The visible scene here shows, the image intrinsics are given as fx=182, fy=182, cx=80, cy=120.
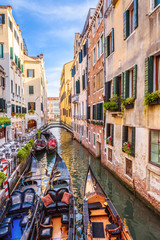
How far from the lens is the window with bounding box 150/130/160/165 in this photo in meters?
6.23

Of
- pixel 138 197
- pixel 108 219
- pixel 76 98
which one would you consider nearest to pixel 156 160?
pixel 138 197

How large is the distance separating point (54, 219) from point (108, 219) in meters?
1.69

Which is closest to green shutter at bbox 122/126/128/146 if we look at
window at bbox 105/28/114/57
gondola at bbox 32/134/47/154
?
window at bbox 105/28/114/57

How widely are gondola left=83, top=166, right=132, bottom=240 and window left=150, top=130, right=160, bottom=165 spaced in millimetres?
2134

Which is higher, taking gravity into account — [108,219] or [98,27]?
[98,27]

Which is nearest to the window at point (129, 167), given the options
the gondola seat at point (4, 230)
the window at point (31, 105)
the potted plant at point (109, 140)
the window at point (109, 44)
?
the potted plant at point (109, 140)

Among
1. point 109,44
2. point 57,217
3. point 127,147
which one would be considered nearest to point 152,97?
point 127,147

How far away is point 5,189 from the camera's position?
24.6 ft

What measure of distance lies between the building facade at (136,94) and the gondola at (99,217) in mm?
Result: 1758

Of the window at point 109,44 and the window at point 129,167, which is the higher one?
the window at point 109,44

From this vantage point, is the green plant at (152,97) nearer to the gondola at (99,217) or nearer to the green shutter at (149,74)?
the green shutter at (149,74)

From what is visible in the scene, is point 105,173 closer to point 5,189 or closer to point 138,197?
point 138,197

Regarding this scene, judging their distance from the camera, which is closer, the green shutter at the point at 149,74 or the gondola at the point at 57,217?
the gondola at the point at 57,217

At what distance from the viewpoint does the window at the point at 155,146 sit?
6230 mm
